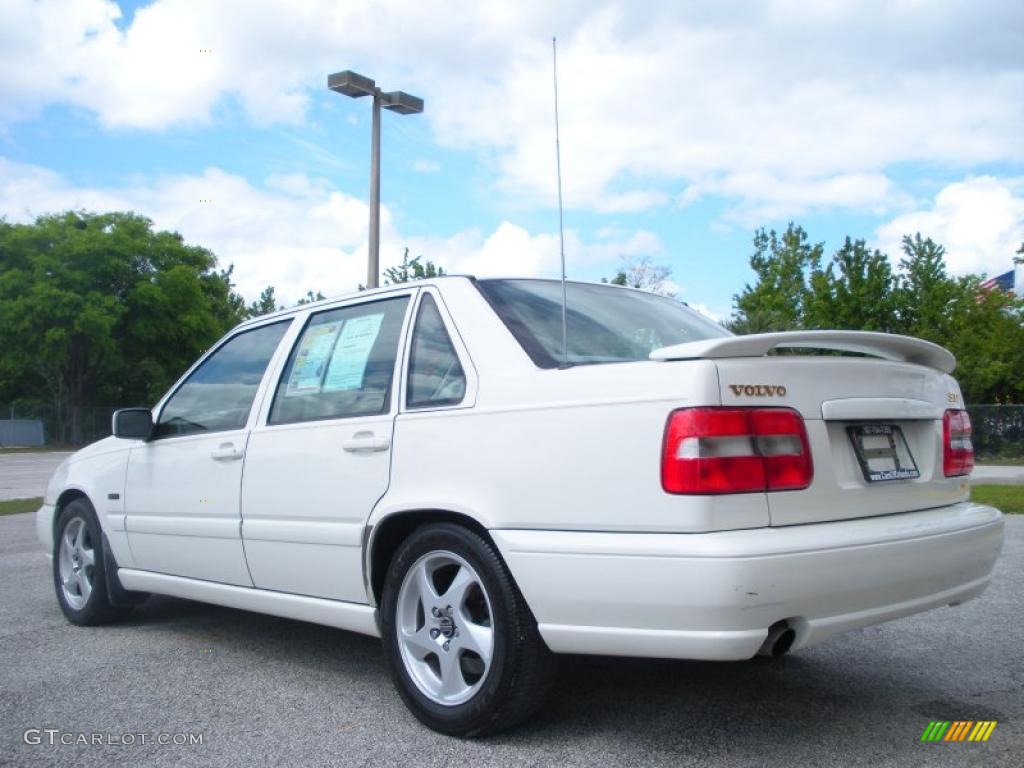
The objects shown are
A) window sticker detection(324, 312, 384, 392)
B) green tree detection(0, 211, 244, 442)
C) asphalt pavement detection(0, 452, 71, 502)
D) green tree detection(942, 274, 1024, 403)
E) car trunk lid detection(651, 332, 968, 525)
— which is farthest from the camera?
green tree detection(0, 211, 244, 442)

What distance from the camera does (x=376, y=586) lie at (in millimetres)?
3818

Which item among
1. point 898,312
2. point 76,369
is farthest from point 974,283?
point 76,369

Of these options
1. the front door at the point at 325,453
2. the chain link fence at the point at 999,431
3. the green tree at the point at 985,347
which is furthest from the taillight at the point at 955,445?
the green tree at the point at 985,347

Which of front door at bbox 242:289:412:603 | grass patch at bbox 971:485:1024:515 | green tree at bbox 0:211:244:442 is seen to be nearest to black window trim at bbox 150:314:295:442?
front door at bbox 242:289:412:603

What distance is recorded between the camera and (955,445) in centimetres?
372

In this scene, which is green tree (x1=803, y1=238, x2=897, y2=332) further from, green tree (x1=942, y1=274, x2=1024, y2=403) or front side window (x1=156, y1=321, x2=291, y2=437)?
front side window (x1=156, y1=321, x2=291, y2=437)

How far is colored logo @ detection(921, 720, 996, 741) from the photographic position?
3326 millimetres

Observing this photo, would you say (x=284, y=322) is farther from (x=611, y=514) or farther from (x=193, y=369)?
(x=611, y=514)

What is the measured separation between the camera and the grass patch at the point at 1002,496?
37.9 ft

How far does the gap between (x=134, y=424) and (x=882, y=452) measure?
3642 mm

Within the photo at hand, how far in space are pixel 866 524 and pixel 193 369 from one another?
12.0ft

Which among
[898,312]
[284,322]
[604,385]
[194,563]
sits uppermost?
[898,312]

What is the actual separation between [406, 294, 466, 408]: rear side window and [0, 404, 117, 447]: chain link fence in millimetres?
43865

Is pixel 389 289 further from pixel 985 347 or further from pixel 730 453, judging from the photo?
pixel 985 347
